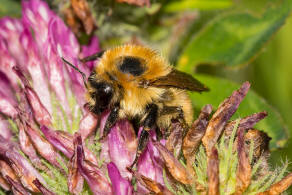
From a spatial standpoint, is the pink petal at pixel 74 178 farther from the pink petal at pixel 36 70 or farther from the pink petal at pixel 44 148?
the pink petal at pixel 36 70

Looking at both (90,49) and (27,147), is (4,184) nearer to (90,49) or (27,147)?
(27,147)

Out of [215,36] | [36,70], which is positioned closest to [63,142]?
[36,70]

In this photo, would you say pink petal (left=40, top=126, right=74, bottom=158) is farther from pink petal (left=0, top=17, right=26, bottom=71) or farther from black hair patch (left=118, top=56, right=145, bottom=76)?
pink petal (left=0, top=17, right=26, bottom=71)

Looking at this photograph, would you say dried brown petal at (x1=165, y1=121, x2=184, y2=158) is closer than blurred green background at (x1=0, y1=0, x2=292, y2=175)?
Yes

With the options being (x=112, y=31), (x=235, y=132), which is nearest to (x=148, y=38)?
(x=112, y=31)

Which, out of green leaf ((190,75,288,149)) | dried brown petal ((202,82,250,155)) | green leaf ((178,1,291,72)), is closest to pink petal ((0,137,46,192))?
dried brown petal ((202,82,250,155))

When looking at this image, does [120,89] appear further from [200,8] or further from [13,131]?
[200,8]

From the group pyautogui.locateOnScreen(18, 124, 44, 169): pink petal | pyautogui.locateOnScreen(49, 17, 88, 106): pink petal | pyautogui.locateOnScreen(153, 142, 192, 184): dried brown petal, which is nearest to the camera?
pyautogui.locateOnScreen(153, 142, 192, 184): dried brown petal
